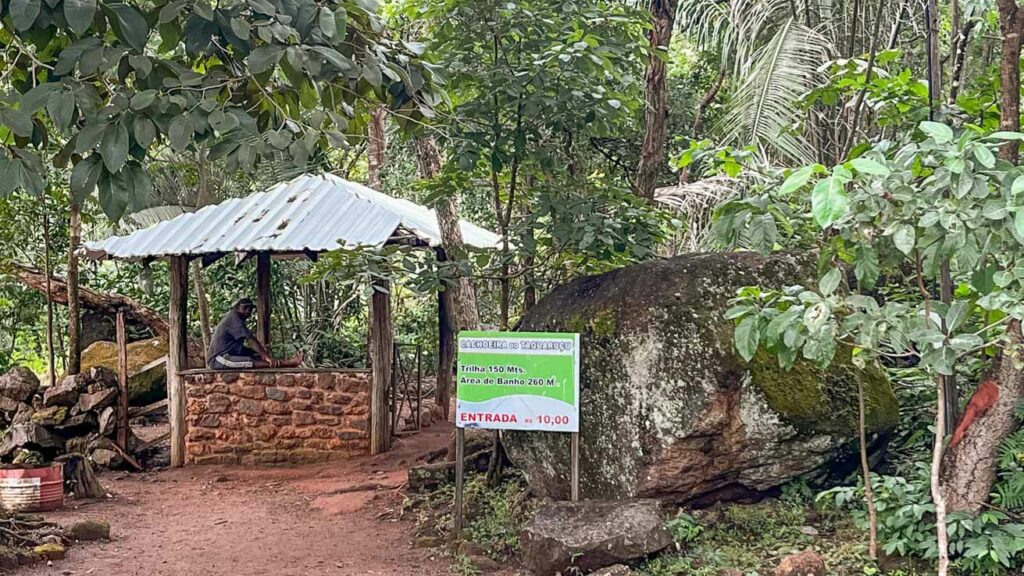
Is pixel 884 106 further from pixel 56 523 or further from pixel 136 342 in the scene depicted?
pixel 136 342

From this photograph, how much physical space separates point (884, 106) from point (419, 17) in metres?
3.22

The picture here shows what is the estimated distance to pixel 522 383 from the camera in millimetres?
5711

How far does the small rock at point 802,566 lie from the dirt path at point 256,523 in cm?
231

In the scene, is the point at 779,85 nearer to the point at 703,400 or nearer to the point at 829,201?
the point at 703,400

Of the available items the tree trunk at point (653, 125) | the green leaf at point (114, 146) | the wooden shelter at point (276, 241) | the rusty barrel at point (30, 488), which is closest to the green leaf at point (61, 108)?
the green leaf at point (114, 146)

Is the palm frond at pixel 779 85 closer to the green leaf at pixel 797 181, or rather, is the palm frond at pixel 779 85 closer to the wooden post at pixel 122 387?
the green leaf at pixel 797 181

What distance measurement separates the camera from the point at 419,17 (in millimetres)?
5988

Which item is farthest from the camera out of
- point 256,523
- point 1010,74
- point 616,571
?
point 256,523

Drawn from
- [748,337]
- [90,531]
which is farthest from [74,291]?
[748,337]

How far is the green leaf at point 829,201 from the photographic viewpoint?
8.84 feet

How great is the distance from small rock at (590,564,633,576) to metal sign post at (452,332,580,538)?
776mm

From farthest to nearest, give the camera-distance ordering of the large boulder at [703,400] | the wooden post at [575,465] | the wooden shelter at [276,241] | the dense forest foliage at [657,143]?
1. the wooden shelter at [276,241]
2. the wooden post at [575,465]
3. the large boulder at [703,400]
4. the dense forest foliage at [657,143]

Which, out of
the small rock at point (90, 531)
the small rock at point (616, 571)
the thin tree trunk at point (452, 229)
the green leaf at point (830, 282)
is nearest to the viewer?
the green leaf at point (830, 282)

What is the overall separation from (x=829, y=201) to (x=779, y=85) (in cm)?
511
